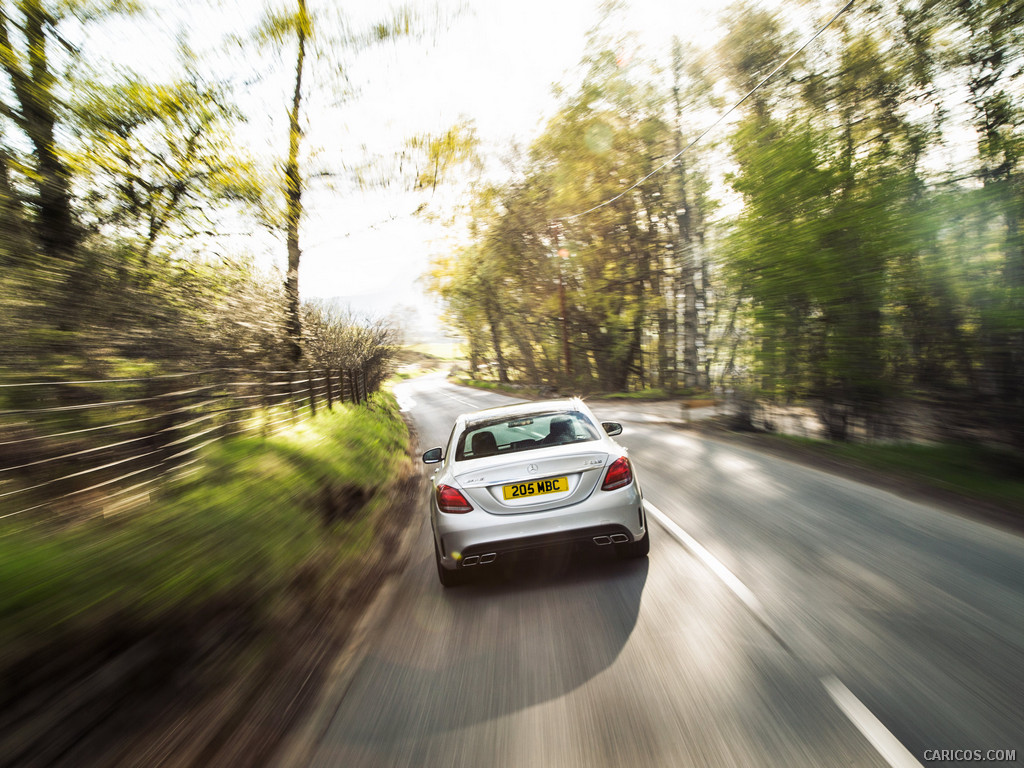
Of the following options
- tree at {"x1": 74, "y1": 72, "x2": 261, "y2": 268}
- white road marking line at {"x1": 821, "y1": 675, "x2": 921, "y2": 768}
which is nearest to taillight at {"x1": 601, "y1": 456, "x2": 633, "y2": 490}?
white road marking line at {"x1": 821, "y1": 675, "x2": 921, "y2": 768}

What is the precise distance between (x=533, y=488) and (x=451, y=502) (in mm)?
650

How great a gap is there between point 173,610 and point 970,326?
386 inches

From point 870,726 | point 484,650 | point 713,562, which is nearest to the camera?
point 870,726

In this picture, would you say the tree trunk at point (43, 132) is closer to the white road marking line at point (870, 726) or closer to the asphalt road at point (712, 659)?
the asphalt road at point (712, 659)

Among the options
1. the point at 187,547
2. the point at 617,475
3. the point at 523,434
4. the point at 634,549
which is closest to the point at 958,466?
the point at 634,549

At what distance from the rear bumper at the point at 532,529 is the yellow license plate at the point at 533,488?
0.49 feet

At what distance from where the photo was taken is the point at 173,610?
3492 mm

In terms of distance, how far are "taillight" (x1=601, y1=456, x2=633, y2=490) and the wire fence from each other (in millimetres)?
3547

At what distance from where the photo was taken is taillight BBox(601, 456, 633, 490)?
185 inches

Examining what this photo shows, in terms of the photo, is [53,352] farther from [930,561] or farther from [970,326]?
[970,326]

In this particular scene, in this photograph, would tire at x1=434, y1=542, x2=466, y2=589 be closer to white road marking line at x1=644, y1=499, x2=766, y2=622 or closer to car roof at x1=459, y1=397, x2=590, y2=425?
car roof at x1=459, y1=397, x2=590, y2=425

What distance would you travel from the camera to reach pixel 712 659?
330cm

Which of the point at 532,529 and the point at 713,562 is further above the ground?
the point at 532,529

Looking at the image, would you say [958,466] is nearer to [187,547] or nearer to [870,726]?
[870,726]
